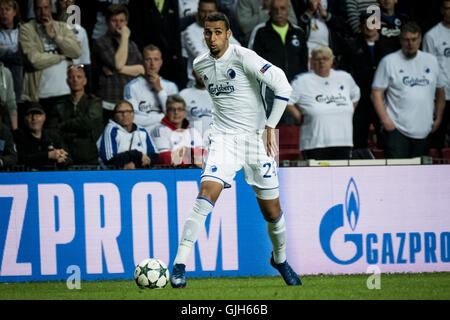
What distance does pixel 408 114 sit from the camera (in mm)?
10727

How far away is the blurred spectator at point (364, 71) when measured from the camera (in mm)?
11047

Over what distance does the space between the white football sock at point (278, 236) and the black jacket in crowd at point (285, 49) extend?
385cm

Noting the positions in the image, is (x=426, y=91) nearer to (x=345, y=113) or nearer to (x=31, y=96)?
(x=345, y=113)

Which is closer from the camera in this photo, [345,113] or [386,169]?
[386,169]

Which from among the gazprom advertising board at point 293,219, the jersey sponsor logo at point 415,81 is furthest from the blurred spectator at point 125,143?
the jersey sponsor logo at point 415,81

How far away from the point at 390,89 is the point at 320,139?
1390 mm

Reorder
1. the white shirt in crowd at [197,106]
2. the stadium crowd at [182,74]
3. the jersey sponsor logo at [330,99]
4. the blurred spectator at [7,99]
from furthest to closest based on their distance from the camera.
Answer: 1. the white shirt in crowd at [197,106]
2. the jersey sponsor logo at [330,99]
3. the blurred spectator at [7,99]
4. the stadium crowd at [182,74]

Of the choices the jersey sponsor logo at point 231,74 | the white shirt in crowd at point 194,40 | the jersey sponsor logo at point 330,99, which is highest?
the white shirt in crowd at point 194,40

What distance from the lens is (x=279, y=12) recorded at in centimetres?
1080

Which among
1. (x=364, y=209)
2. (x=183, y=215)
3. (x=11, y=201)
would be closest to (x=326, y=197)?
(x=364, y=209)

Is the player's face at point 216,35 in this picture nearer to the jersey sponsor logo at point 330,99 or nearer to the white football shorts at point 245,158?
the white football shorts at point 245,158
